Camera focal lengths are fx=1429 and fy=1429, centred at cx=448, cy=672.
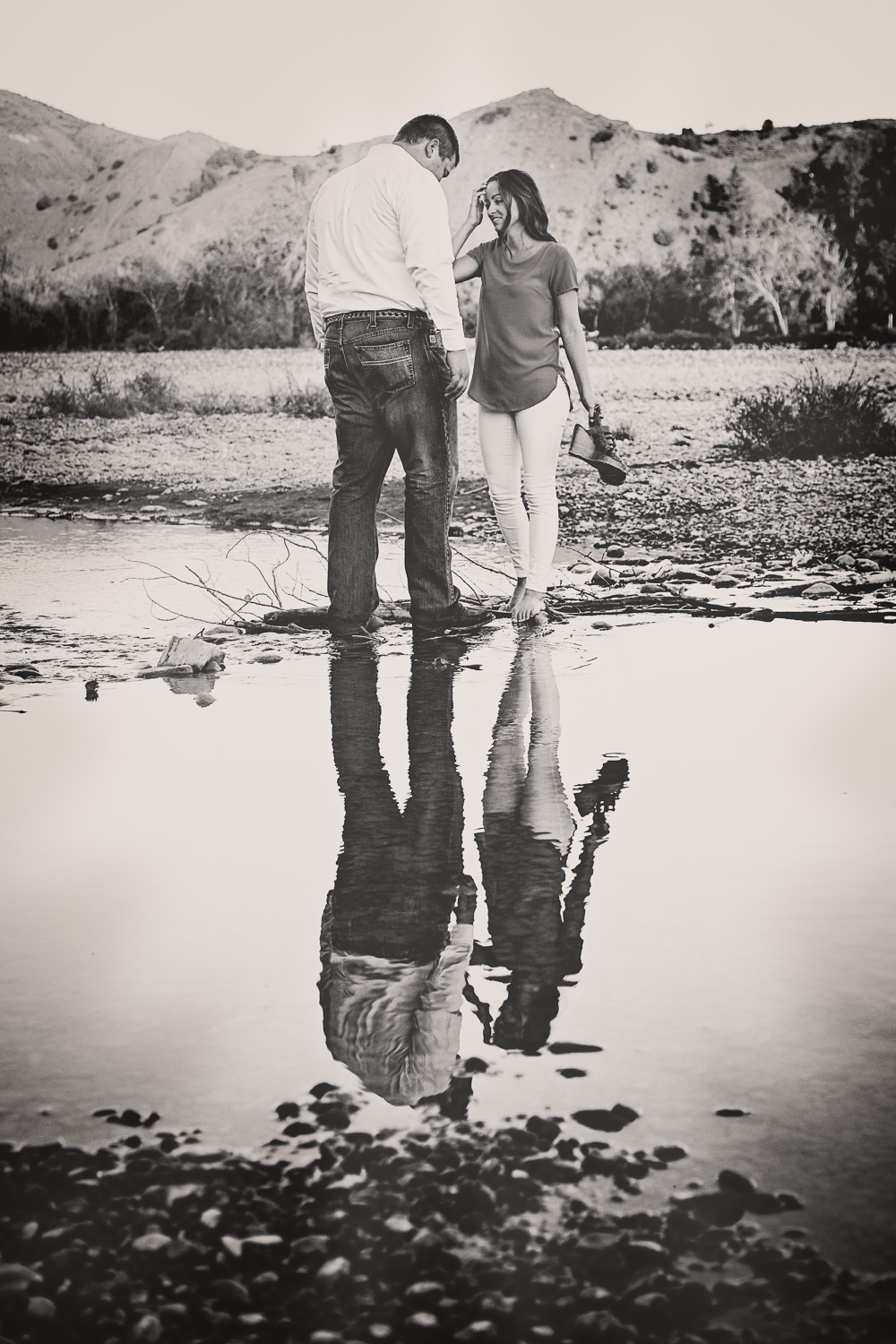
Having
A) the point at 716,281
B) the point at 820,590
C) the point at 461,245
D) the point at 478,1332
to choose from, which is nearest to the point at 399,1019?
the point at 478,1332

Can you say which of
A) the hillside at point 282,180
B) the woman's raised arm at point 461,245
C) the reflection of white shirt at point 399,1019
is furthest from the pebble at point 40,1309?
the hillside at point 282,180

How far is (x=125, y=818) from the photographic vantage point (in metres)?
2.91

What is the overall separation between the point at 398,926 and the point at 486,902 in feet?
0.56

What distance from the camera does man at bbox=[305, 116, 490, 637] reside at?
441cm

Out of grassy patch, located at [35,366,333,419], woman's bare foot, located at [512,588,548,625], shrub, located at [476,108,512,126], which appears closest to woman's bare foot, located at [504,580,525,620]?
woman's bare foot, located at [512,588,548,625]

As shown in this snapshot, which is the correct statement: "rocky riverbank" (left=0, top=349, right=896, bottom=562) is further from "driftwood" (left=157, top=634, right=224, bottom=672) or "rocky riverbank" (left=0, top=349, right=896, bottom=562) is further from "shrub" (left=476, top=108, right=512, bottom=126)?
"driftwood" (left=157, top=634, right=224, bottom=672)

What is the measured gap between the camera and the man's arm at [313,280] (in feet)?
15.0

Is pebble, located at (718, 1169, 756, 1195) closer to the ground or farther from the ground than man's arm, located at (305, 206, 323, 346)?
closer to the ground

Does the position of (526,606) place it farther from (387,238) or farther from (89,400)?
(89,400)

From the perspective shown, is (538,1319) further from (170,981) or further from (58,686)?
(58,686)

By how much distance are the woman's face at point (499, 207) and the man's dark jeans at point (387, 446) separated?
72cm

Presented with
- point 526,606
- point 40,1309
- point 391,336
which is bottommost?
point 40,1309

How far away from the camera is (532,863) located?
2.50 metres

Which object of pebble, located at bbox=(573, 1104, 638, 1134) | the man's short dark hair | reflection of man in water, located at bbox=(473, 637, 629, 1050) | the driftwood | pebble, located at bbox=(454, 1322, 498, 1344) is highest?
the man's short dark hair
